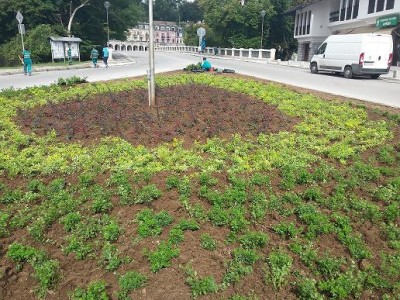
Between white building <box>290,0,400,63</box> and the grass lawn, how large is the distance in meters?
24.0

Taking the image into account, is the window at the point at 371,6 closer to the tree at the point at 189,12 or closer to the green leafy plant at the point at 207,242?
the green leafy plant at the point at 207,242

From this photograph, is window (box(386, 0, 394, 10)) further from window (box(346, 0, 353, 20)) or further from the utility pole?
the utility pole

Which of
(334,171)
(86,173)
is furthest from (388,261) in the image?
(86,173)

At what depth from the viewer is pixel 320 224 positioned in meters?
4.36

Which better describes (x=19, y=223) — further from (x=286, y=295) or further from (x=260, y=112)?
(x=260, y=112)

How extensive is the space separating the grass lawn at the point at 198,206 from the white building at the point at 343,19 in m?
24.0

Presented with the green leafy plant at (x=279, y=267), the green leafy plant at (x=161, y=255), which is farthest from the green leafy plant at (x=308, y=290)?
the green leafy plant at (x=161, y=255)

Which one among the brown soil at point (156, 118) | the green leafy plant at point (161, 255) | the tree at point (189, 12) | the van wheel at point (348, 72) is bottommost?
the green leafy plant at point (161, 255)

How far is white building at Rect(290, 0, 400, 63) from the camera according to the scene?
2798cm

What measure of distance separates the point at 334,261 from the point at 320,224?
634mm

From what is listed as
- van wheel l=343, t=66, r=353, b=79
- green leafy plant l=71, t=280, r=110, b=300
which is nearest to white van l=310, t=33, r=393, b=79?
van wheel l=343, t=66, r=353, b=79

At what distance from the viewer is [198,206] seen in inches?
184

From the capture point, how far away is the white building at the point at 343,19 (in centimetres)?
2798

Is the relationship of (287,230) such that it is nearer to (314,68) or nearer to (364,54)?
(364,54)
